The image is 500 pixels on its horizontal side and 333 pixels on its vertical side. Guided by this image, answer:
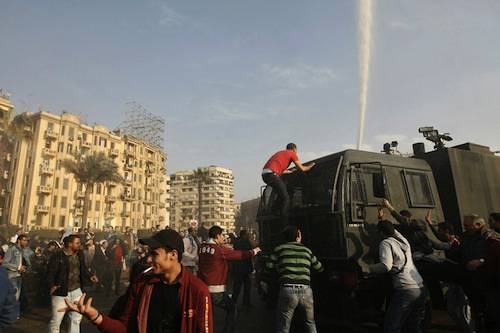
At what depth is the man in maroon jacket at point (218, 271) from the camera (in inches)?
207

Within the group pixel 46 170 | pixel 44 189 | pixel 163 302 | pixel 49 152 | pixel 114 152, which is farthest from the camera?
pixel 114 152

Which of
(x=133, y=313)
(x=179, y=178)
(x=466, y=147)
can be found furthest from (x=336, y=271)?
(x=179, y=178)

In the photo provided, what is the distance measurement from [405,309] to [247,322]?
161 inches

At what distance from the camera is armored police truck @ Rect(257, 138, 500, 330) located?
518cm

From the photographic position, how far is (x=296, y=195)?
22.4 feet

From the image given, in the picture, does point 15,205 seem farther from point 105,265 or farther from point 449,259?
point 449,259

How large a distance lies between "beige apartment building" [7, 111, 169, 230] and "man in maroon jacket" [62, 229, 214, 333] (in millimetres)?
50444

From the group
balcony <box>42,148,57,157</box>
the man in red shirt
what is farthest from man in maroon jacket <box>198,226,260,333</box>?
balcony <box>42,148,57,157</box>

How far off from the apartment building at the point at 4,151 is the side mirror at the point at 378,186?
54274 mm

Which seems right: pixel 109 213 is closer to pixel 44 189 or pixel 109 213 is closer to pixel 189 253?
pixel 44 189

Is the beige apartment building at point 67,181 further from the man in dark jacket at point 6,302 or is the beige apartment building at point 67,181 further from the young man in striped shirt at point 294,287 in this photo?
the young man in striped shirt at point 294,287

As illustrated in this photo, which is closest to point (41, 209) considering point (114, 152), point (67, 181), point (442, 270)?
point (67, 181)

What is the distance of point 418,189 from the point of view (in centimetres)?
654

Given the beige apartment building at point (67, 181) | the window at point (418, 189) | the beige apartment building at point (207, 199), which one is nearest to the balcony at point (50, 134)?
the beige apartment building at point (67, 181)
